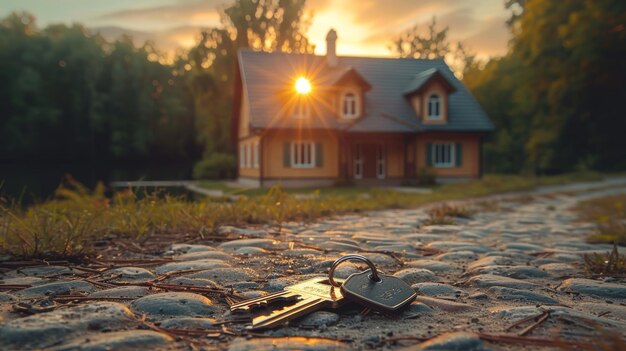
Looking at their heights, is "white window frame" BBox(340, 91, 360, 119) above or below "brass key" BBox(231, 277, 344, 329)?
above

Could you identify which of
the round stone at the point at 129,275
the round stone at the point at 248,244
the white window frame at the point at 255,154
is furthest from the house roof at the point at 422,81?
the round stone at the point at 129,275

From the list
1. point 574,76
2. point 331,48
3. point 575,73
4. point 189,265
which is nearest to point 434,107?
point 331,48

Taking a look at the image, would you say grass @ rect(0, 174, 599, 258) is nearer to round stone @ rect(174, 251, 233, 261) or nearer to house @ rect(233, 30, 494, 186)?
round stone @ rect(174, 251, 233, 261)

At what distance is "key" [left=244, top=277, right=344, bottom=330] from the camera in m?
2.17

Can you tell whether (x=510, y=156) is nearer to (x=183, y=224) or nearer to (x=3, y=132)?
(x=183, y=224)

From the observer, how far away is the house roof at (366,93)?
23266mm

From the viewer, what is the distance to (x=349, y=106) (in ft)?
79.7

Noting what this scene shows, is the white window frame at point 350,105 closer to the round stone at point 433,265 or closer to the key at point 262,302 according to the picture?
the round stone at point 433,265

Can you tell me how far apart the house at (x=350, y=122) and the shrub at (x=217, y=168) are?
17.3 feet

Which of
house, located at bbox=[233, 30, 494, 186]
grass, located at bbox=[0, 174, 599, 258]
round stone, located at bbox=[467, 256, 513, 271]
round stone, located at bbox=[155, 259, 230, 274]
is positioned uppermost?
house, located at bbox=[233, 30, 494, 186]

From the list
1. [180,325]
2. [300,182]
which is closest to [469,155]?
[300,182]

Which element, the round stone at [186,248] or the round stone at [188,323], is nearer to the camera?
the round stone at [188,323]

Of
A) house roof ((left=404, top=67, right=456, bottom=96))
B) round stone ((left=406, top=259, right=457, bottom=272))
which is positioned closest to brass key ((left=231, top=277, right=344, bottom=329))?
round stone ((left=406, top=259, right=457, bottom=272))

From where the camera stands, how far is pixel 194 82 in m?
37.3
